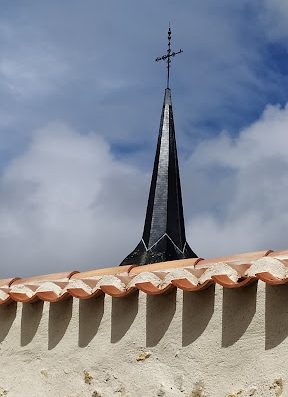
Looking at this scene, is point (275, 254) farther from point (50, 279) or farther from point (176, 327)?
point (50, 279)

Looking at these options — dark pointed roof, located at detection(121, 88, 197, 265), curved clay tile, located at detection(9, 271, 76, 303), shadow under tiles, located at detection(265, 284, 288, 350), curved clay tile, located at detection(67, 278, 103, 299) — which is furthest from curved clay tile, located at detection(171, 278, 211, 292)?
dark pointed roof, located at detection(121, 88, 197, 265)

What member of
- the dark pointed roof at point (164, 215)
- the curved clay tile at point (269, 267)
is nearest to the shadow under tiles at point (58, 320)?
the curved clay tile at point (269, 267)

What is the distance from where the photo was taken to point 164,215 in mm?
15227

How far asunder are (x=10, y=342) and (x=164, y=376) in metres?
1.42

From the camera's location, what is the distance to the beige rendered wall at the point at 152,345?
14.9 feet

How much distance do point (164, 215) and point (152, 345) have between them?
10.3 meters

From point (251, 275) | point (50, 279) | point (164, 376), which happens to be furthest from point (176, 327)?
point (50, 279)

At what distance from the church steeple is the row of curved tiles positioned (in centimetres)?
882

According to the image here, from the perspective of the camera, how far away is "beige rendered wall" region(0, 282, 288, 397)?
4.54m

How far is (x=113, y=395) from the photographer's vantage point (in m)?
5.04

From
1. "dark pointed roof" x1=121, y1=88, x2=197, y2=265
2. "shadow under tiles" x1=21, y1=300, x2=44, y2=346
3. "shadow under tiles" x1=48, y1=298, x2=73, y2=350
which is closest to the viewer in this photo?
"shadow under tiles" x1=48, y1=298, x2=73, y2=350

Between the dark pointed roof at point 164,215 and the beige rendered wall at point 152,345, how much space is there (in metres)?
9.06

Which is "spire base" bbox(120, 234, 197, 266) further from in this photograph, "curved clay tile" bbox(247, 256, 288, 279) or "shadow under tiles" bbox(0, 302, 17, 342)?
"curved clay tile" bbox(247, 256, 288, 279)

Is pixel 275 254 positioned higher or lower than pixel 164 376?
higher
